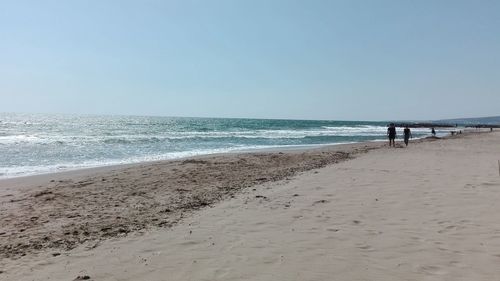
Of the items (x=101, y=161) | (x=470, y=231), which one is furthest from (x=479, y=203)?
(x=101, y=161)

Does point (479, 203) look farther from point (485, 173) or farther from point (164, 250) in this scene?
point (164, 250)

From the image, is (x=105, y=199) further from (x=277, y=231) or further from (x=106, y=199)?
(x=277, y=231)

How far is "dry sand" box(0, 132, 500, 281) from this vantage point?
480 centimetres

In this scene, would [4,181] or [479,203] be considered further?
[4,181]

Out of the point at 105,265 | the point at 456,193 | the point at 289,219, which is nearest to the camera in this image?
the point at 105,265

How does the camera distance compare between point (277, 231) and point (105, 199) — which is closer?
point (277, 231)

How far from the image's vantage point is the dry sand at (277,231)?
189 inches

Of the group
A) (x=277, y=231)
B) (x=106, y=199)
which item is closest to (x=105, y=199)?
(x=106, y=199)

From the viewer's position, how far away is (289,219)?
23.2 feet

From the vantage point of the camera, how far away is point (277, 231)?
635cm

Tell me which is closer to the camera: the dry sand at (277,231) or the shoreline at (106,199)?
the dry sand at (277,231)

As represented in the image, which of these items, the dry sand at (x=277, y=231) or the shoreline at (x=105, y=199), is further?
the shoreline at (x=105, y=199)

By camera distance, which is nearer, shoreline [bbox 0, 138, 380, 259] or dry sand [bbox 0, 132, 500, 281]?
dry sand [bbox 0, 132, 500, 281]

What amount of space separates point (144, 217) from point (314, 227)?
3128 mm
